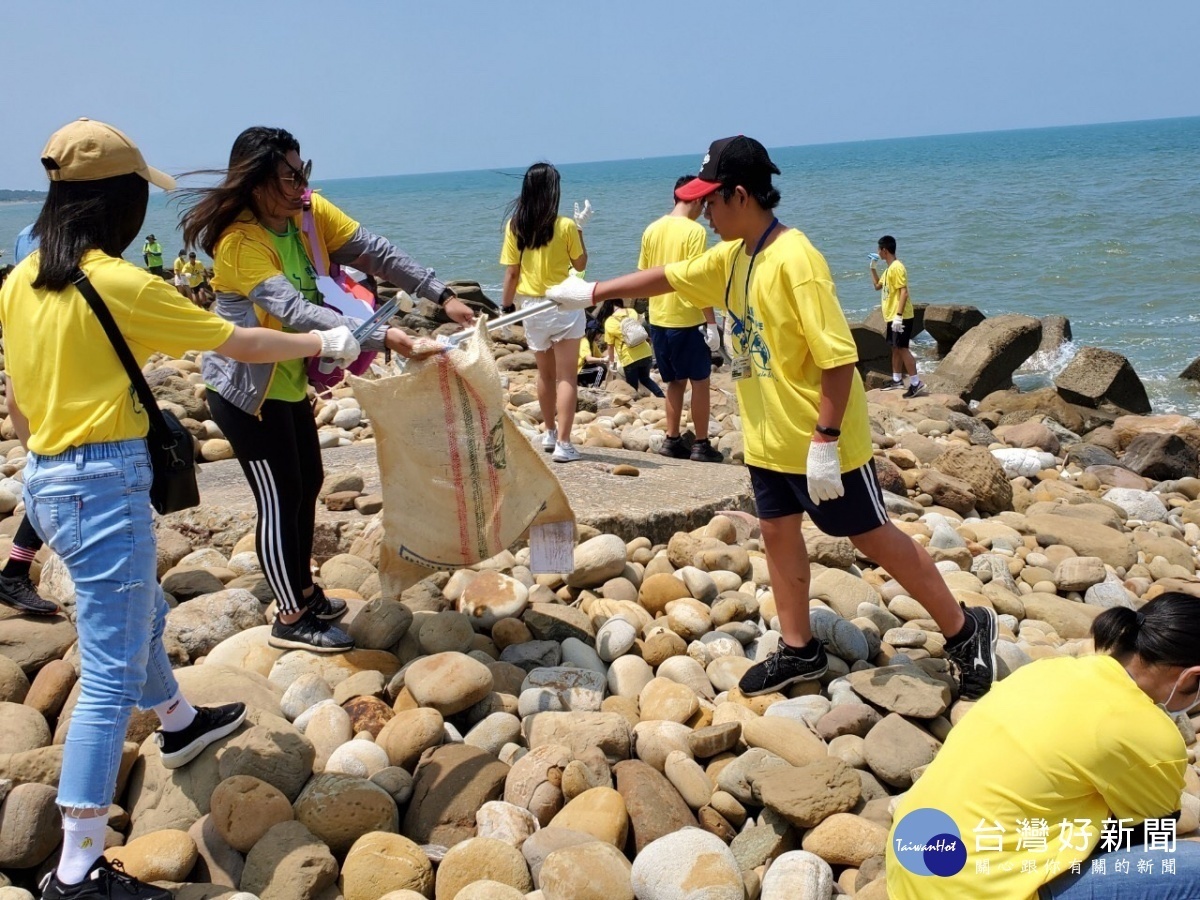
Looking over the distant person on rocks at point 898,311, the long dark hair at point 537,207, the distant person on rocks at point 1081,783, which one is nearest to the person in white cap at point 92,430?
the distant person on rocks at point 1081,783

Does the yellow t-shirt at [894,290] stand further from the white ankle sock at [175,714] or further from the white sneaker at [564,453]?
the white ankle sock at [175,714]

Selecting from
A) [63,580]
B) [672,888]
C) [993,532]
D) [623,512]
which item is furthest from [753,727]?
[993,532]

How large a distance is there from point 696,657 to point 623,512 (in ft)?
3.85

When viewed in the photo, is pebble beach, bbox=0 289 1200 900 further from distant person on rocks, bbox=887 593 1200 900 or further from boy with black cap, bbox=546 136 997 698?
distant person on rocks, bbox=887 593 1200 900

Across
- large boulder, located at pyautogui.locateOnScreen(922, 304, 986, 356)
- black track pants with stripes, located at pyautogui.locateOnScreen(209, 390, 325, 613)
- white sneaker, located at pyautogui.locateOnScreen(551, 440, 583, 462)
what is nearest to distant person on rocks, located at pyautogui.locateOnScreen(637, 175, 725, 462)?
white sneaker, located at pyautogui.locateOnScreen(551, 440, 583, 462)

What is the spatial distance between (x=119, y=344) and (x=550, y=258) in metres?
4.06

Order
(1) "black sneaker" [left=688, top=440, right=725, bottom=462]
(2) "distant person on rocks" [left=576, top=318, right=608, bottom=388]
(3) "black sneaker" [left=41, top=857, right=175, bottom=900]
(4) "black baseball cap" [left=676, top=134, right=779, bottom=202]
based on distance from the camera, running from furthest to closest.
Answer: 1. (2) "distant person on rocks" [left=576, top=318, right=608, bottom=388]
2. (1) "black sneaker" [left=688, top=440, right=725, bottom=462]
3. (4) "black baseball cap" [left=676, top=134, right=779, bottom=202]
4. (3) "black sneaker" [left=41, top=857, right=175, bottom=900]

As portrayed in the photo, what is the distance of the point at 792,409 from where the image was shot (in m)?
3.44

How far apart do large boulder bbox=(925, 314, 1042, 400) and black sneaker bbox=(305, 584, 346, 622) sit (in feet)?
35.6

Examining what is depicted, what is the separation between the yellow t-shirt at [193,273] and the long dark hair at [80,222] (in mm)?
17747

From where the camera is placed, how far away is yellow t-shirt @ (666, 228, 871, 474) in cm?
326

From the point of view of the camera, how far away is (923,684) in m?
3.64

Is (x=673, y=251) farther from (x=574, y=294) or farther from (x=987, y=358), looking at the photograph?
(x=987, y=358)

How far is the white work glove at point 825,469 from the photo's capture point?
331 centimetres
